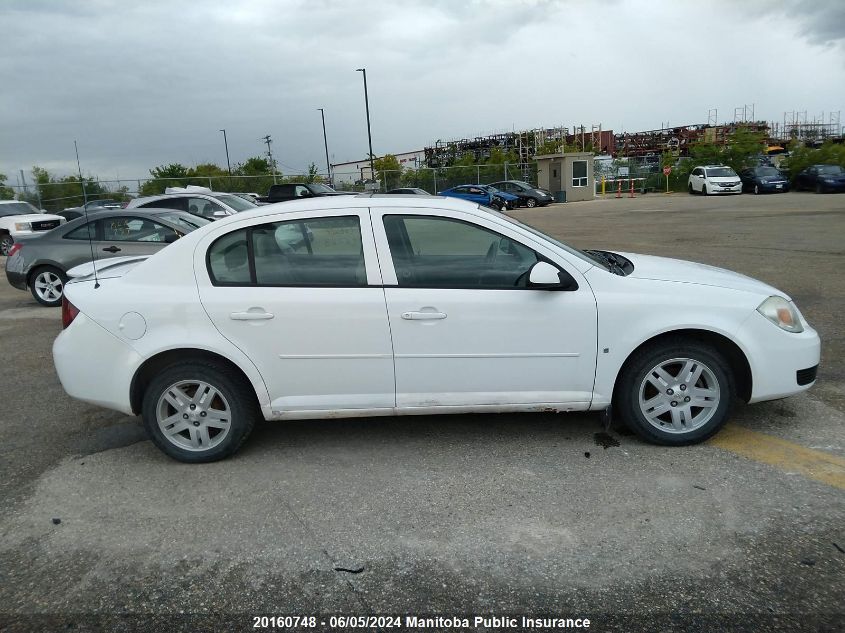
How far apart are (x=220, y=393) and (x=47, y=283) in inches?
287

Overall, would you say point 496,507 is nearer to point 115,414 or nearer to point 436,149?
point 115,414

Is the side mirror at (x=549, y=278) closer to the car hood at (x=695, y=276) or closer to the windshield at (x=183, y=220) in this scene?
the car hood at (x=695, y=276)

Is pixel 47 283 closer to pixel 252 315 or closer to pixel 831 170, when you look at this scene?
pixel 252 315

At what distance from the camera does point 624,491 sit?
348 centimetres

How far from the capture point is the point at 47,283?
967 cm

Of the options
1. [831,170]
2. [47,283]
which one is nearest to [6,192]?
[47,283]

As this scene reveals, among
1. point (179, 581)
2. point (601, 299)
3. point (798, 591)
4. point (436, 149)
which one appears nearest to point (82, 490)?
point (179, 581)

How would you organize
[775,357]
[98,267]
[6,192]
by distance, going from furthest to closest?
[6,192], [98,267], [775,357]

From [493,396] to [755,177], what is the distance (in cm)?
3502

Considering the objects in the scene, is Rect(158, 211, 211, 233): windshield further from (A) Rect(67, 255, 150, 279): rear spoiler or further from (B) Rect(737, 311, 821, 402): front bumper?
(B) Rect(737, 311, 821, 402): front bumper

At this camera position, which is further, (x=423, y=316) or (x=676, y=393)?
(x=676, y=393)

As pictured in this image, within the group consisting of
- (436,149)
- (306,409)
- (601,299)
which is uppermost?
(436,149)

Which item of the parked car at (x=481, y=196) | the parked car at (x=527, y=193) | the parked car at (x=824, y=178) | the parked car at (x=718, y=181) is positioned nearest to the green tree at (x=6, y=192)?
the parked car at (x=481, y=196)

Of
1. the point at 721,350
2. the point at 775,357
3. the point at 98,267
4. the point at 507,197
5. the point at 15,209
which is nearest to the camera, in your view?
the point at 775,357
